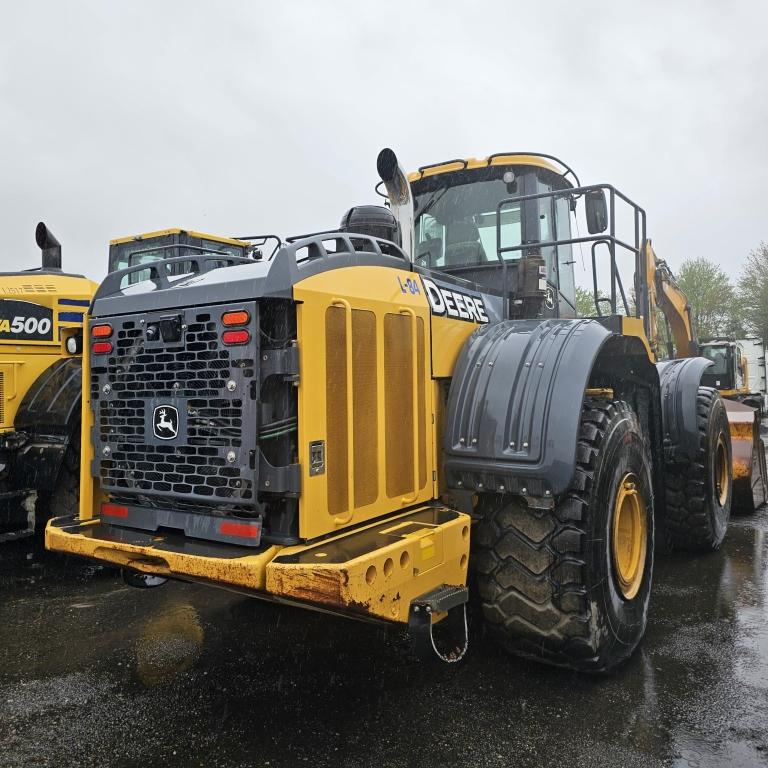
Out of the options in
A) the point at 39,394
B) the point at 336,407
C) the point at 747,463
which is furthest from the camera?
the point at 747,463

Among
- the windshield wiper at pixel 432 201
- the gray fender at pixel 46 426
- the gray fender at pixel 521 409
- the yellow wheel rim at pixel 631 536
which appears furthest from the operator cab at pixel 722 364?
the gray fender at pixel 46 426

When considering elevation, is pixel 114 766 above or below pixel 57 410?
below

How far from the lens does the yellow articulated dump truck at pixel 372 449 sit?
2.67 metres

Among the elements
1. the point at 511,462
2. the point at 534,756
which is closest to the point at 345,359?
the point at 511,462

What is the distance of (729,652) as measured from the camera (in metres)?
3.63

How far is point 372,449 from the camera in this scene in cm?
297

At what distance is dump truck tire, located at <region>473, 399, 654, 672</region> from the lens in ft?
10.1

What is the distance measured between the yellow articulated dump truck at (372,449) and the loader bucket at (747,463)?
348 centimetres

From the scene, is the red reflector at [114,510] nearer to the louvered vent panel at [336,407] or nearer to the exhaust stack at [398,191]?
the louvered vent panel at [336,407]

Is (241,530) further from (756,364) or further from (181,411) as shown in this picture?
(756,364)

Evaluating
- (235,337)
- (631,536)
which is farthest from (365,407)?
(631,536)

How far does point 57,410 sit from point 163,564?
2.87 meters

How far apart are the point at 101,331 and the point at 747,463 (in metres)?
6.08

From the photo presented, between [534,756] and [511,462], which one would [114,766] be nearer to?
[534,756]
